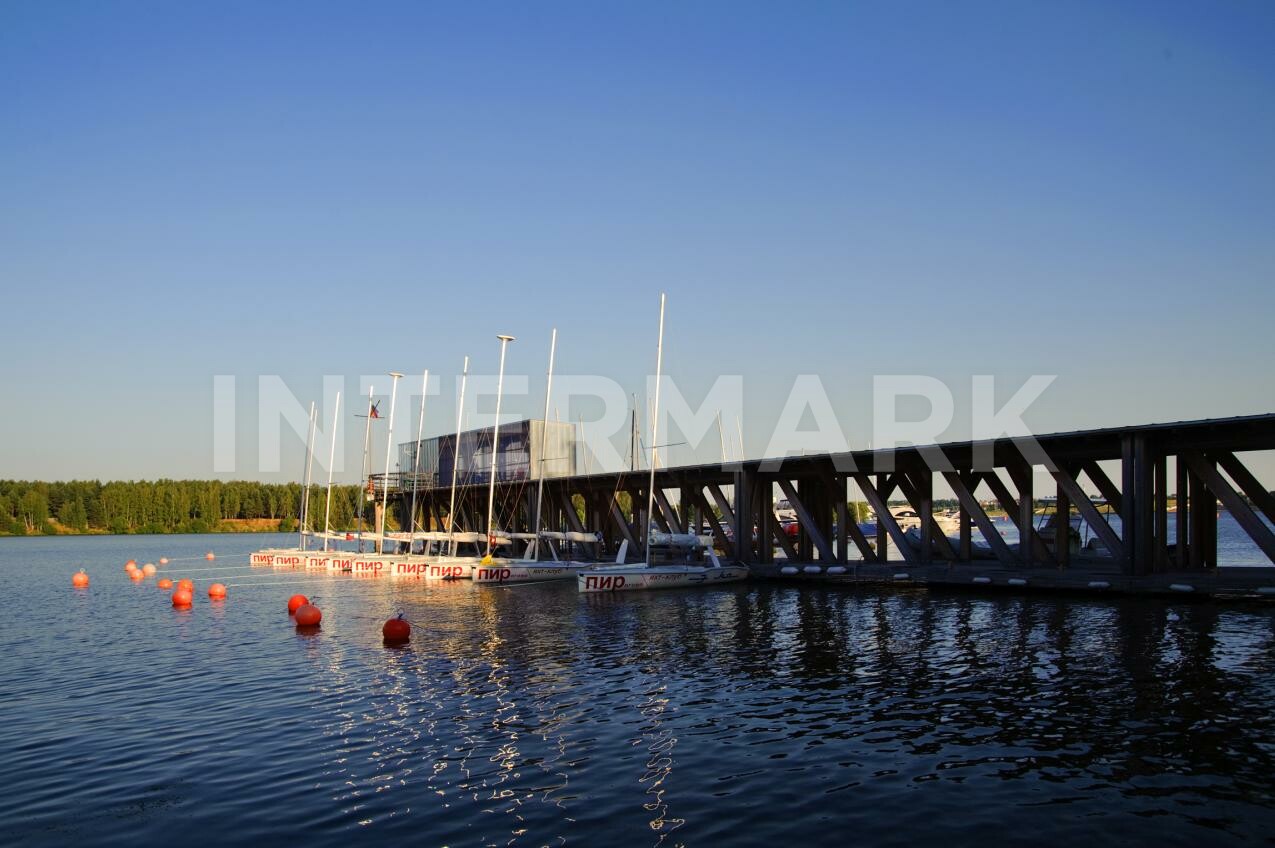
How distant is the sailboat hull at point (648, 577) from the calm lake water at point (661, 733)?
12545 millimetres

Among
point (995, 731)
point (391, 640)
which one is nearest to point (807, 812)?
point (995, 731)

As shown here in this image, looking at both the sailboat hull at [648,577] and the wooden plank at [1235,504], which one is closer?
the wooden plank at [1235,504]

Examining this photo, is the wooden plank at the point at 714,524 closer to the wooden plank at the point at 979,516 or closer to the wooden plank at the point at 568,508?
the wooden plank at the point at 568,508

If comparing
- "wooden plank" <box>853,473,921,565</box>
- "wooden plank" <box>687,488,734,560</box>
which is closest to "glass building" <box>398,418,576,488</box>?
"wooden plank" <box>687,488,734,560</box>

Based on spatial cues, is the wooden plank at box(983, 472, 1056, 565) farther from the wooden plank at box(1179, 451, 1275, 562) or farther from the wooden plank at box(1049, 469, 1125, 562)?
the wooden plank at box(1179, 451, 1275, 562)

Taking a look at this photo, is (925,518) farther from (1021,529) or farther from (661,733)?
(661,733)

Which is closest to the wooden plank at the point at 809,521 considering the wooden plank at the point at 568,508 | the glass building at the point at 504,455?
the wooden plank at the point at 568,508

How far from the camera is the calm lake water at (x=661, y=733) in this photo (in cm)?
1244

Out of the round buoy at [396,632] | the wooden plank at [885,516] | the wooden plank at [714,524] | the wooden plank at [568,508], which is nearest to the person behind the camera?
the round buoy at [396,632]

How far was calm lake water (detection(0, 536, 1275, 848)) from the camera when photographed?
1244 centimetres

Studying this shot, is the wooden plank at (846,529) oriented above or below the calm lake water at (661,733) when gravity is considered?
above

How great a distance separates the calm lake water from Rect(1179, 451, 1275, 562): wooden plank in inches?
102

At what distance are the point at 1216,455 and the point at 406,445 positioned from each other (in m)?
97.8

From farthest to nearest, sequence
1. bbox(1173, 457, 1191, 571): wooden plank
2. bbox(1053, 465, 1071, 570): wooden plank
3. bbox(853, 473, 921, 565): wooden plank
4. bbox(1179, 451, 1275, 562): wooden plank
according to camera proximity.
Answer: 1. bbox(853, 473, 921, 565): wooden plank
2. bbox(1053, 465, 1071, 570): wooden plank
3. bbox(1173, 457, 1191, 571): wooden plank
4. bbox(1179, 451, 1275, 562): wooden plank
